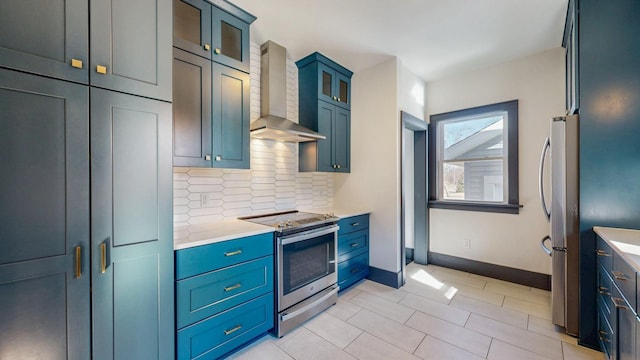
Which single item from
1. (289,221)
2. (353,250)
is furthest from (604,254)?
(289,221)

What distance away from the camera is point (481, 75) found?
3344 millimetres

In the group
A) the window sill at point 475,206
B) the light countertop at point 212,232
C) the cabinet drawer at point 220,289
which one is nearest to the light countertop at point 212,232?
the light countertop at point 212,232

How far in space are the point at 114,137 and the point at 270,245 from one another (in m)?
1.26

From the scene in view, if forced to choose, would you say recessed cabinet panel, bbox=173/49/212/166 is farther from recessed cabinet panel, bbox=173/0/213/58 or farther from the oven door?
the oven door

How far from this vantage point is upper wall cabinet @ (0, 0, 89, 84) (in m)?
1.08

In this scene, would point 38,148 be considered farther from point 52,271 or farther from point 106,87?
point 52,271

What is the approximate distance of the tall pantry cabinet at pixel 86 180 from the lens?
3.64ft

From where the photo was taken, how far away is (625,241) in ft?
5.06

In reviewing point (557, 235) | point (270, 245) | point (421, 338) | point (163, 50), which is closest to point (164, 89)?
point (163, 50)

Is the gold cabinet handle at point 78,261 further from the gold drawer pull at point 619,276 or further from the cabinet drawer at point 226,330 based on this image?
the gold drawer pull at point 619,276

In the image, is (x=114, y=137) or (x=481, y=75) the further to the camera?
(x=481, y=75)

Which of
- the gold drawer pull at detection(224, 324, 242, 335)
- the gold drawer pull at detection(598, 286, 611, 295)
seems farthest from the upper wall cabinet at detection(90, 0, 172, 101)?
the gold drawer pull at detection(598, 286, 611, 295)

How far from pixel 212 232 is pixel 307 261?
910 millimetres

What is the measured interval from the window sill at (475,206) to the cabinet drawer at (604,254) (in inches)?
51.3
